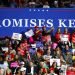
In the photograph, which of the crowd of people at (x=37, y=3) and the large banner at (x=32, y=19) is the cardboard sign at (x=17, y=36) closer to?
the large banner at (x=32, y=19)

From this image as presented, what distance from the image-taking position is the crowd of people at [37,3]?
1834cm

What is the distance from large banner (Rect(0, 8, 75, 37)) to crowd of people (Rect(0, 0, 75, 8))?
0.26 meters

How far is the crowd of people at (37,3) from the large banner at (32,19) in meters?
0.26

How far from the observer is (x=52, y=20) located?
18.2 m

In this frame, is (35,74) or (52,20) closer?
(35,74)

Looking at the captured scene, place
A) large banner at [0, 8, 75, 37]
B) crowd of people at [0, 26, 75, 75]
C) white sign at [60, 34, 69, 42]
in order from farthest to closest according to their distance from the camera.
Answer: large banner at [0, 8, 75, 37] < white sign at [60, 34, 69, 42] < crowd of people at [0, 26, 75, 75]

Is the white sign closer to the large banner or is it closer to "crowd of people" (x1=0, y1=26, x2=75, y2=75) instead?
"crowd of people" (x1=0, y1=26, x2=75, y2=75)

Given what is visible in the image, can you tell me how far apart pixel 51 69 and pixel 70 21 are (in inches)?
95.2

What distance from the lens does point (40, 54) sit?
1747 centimetres

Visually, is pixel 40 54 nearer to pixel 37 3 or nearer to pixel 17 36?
pixel 17 36

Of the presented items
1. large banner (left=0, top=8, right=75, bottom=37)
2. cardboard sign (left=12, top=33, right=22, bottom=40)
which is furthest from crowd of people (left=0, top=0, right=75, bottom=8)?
cardboard sign (left=12, top=33, right=22, bottom=40)

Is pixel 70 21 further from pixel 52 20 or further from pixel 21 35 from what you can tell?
pixel 21 35

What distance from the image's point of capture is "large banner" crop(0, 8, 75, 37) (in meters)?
18.2

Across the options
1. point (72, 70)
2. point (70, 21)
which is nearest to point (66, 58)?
point (72, 70)
